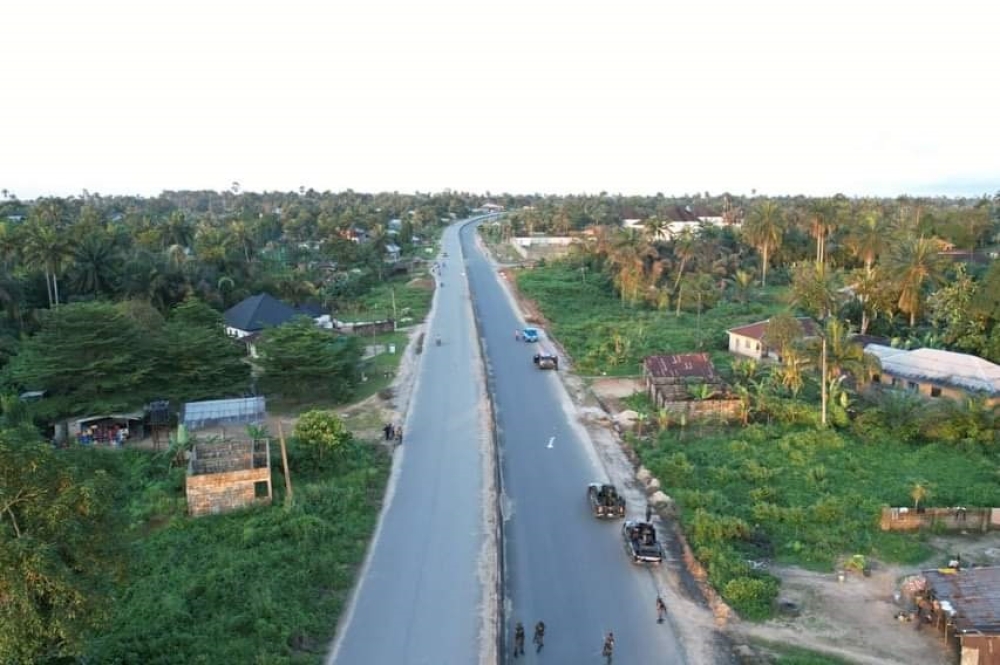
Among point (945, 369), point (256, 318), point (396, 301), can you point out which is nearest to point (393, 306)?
point (396, 301)

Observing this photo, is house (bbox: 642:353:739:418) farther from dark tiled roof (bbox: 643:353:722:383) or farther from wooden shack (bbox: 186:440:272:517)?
wooden shack (bbox: 186:440:272:517)

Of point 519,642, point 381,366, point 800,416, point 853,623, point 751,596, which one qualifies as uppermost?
point 381,366

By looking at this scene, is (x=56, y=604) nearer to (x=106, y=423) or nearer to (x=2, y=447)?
A: (x=2, y=447)

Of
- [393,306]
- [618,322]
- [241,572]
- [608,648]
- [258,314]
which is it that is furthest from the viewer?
[393,306]

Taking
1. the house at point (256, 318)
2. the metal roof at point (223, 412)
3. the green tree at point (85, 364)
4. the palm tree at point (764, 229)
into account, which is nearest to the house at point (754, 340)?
the palm tree at point (764, 229)

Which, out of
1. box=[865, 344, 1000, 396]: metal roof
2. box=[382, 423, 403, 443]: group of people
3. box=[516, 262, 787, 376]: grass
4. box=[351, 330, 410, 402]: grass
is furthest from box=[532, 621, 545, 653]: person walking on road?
box=[865, 344, 1000, 396]: metal roof

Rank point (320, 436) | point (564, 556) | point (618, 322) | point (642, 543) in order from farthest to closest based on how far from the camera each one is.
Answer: point (618, 322) < point (320, 436) < point (564, 556) < point (642, 543)

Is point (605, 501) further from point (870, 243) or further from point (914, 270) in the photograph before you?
point (870, 243)
